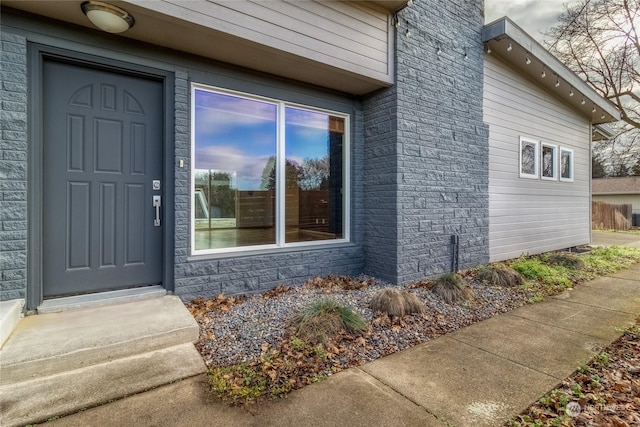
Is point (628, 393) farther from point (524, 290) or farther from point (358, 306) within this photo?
point (524, 290)

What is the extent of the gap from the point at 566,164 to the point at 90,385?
10.2m

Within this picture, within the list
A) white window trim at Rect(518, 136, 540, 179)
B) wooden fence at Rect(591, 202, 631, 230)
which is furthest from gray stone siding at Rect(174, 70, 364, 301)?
wooden fence at Rect(591, 202, 631, 230)

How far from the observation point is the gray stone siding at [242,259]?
3600 mm

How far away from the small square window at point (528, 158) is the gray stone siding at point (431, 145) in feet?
5.50

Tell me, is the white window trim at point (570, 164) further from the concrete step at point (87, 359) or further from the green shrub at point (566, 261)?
the concrete step at point (87, 359)

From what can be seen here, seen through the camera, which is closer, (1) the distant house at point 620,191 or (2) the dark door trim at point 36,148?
(2) the dark door trim at point 36,148

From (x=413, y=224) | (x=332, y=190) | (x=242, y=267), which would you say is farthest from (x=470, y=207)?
(x=242, y=267)

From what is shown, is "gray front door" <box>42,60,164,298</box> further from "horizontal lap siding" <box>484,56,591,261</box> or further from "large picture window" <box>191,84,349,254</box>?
"horizontal lap siding" <box>484,56,591,261</box>

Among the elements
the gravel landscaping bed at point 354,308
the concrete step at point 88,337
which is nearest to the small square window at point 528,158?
the gravel landscaping bed at point 354,308

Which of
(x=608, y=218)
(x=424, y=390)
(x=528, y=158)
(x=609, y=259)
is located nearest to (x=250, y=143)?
(x=424, y=390)

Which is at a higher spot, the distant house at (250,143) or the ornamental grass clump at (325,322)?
the distant house at (250,143)

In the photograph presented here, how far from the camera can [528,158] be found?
23.1ft

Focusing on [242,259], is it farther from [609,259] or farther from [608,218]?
Answer: [608,218]

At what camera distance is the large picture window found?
12.8ft
